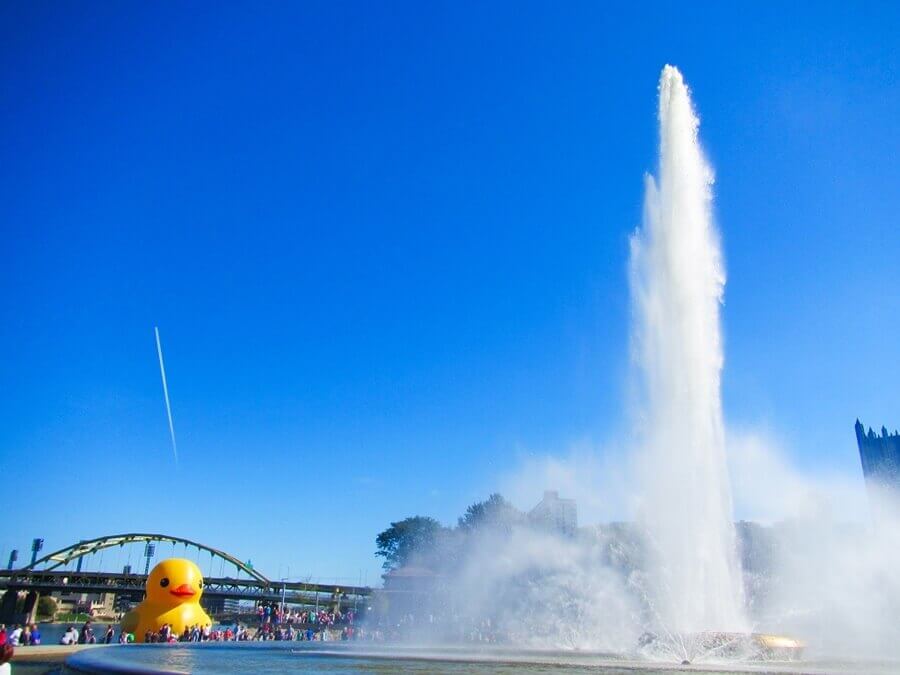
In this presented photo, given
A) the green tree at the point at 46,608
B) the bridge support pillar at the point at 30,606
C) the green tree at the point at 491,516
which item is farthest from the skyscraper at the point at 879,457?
the green tree at the point at 46,608

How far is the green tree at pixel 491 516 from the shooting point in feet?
268

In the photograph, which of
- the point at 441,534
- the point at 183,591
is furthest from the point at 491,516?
the point at 183,591

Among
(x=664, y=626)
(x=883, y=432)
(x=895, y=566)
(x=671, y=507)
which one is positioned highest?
(x=883, y=432)

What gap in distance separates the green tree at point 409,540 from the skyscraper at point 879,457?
7468cm

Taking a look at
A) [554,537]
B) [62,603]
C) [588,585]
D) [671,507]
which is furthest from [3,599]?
[671,507]

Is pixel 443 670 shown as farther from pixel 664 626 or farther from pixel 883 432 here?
pixel 883 432

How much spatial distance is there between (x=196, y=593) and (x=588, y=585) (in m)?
22.1

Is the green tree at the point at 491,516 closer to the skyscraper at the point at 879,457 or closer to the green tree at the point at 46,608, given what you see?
the skyscraper at the point at 879,457

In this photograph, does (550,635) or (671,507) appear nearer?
(671,507)

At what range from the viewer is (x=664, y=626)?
69.5 feet

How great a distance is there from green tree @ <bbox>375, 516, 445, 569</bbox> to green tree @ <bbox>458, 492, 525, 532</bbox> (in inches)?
275

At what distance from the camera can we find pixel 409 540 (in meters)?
99.9

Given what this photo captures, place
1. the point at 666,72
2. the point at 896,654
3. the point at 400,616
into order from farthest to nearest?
the point at 400,616 < the point at 666,72 < the point at 896,654

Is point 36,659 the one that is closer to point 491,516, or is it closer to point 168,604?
point 168,604
